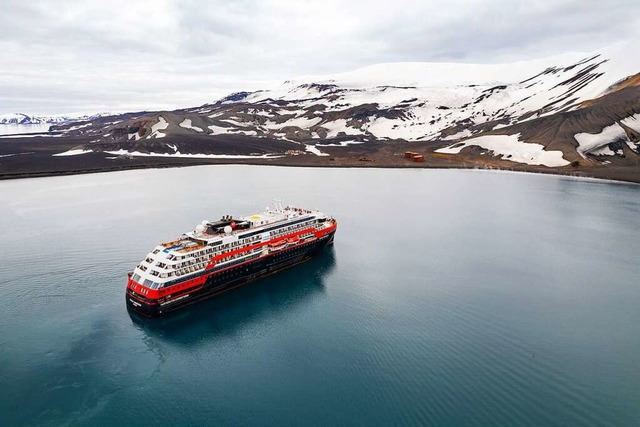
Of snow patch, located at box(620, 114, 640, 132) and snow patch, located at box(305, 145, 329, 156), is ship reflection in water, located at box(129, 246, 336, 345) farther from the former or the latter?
snow patch, located at box(620, 114, 640, 132)

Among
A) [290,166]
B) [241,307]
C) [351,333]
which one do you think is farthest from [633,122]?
[241,307]

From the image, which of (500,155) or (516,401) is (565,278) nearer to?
(516,401)

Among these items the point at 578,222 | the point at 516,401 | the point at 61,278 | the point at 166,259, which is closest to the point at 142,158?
the point at 61,278

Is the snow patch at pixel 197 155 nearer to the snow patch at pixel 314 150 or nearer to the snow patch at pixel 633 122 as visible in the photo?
the snow patch at pixel 314 150

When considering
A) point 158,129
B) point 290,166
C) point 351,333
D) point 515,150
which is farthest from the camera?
point 158,129

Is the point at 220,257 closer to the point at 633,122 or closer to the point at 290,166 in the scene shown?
the point at 290,166

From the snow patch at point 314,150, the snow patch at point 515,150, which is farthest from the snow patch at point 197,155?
the snow patch at point 515,150

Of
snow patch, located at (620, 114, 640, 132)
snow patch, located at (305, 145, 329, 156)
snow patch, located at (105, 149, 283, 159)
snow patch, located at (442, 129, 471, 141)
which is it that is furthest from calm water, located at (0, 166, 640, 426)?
snow patch, located at (442, 129, 471, 141)
